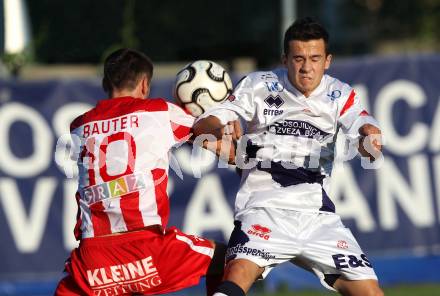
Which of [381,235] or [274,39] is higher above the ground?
[274,39]

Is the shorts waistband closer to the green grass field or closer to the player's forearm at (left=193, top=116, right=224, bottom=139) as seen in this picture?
the player's forearm at (left=193, top=116, right=224, bottom=139)

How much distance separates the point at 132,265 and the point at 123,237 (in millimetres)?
197

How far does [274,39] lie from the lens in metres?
19.0

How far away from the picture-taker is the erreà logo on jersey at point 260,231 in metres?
6.29

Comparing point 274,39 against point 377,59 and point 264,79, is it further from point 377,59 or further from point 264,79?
point 264,79

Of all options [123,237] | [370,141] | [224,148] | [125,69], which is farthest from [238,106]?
[123,237]

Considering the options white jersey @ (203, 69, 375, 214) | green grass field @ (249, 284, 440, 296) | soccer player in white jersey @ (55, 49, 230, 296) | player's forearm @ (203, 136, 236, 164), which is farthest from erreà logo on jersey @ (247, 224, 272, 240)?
green grass field @ (249, 284, 440, 296)

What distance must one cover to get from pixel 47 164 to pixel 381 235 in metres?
3.76

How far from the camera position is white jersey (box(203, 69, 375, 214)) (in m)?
6.46

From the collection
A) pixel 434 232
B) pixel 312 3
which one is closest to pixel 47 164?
pixel 434 232

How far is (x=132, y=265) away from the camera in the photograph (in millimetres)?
6027

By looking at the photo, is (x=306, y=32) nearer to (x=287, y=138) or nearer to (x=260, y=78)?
(x=260, y=78)

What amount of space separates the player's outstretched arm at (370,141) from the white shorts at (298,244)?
58 centimetres

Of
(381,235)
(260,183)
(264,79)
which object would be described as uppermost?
(264,79)
